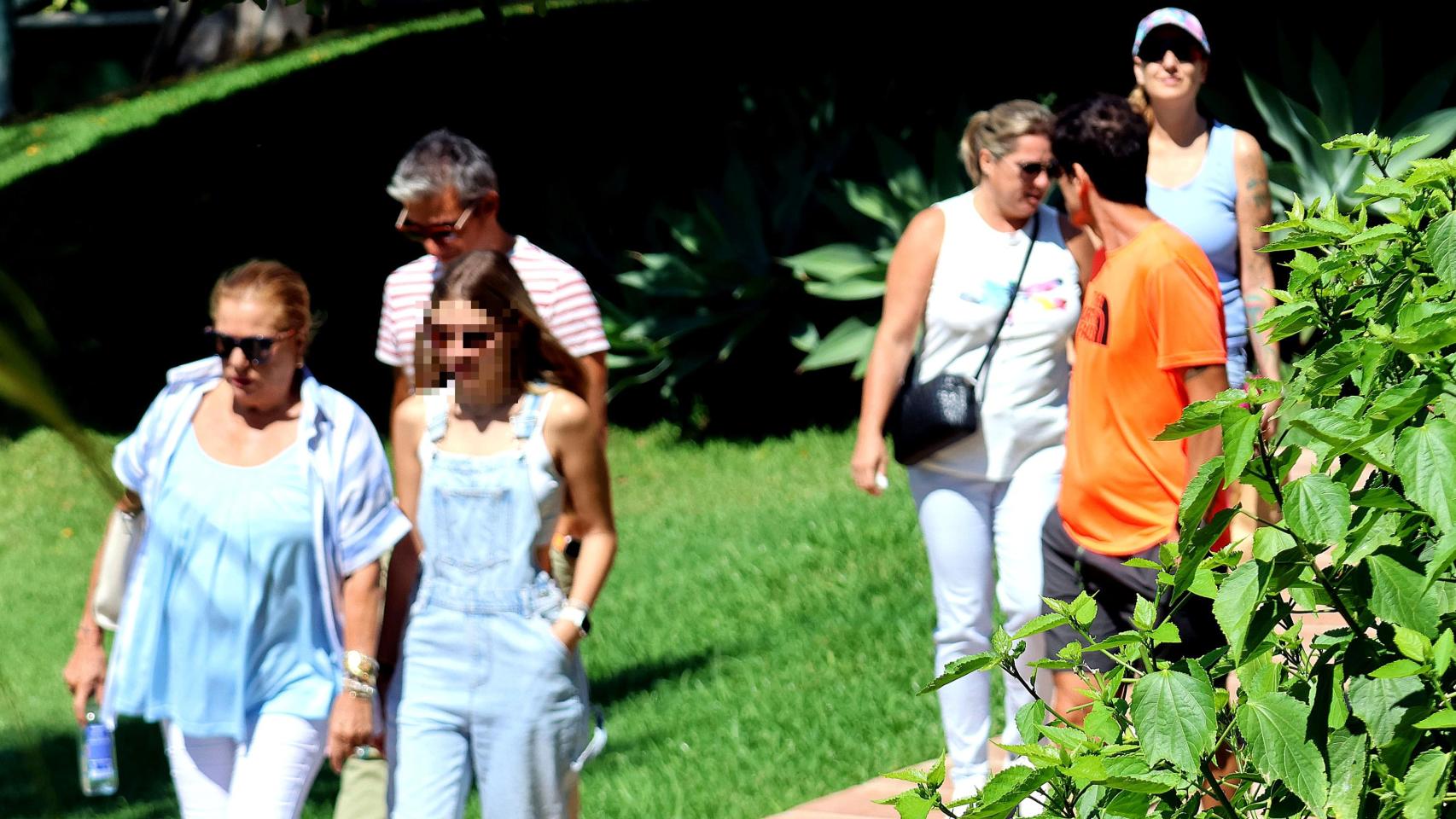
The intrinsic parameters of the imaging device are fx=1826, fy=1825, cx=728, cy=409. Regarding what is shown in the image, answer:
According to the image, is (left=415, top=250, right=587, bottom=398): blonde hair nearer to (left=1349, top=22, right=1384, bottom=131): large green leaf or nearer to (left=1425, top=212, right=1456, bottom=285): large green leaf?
(left=1425, top=212, right=1456, bottom=285): large green leaf

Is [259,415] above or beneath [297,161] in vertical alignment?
beneath

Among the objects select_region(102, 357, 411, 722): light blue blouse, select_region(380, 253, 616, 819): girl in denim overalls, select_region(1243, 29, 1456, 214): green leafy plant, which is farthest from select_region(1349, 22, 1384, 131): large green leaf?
select_region(102, 357, 411, 722): light blue blouse

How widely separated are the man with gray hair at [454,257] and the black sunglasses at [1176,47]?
1928 mm

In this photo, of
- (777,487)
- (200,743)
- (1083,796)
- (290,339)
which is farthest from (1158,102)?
(777,487)

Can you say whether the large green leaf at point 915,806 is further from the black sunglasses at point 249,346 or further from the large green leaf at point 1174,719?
the black sunglasses at point 249,346

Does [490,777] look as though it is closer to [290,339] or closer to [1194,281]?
[290,339]

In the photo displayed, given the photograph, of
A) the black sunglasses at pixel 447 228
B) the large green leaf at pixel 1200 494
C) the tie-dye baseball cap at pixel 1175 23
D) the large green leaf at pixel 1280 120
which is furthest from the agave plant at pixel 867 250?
the large green leaf at pixel 1200 494

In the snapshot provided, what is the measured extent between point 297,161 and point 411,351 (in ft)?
37.3

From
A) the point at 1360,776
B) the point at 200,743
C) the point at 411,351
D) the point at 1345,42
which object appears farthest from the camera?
the point at 1345,42

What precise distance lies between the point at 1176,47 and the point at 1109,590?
197 cm

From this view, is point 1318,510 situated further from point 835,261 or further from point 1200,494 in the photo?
point 835,261

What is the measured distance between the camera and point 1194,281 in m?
4.08

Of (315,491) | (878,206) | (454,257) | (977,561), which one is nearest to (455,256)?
(454,257)

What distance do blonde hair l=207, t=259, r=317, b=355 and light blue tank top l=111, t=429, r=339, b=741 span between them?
0.28 m
